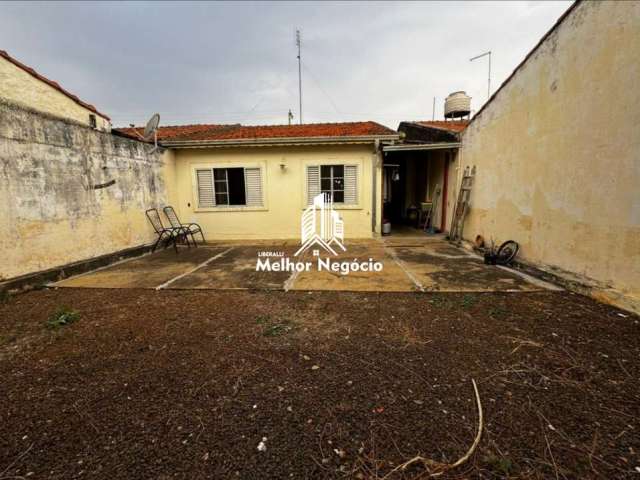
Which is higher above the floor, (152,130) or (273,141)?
(152,130)

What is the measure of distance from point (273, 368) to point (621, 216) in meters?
4.15

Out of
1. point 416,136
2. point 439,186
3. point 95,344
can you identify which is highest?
point 416,136

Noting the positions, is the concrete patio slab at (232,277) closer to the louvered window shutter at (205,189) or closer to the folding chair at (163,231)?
the folding chair at (163,231)

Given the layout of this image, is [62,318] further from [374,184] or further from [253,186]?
[374,184]

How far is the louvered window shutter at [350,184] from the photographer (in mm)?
7727

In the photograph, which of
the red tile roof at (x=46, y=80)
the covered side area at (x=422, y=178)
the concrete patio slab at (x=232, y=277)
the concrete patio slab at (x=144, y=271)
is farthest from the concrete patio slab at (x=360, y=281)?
the red tile roof at (x=46, y=80)

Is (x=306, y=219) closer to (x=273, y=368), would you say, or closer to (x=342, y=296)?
(x=342, y=296)

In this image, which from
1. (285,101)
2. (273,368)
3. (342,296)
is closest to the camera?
(273,368)

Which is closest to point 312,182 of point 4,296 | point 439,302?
point 439,302

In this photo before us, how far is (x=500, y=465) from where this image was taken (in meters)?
1.29

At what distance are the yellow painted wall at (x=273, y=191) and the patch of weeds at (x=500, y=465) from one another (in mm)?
6748

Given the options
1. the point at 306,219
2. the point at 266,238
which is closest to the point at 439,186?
the point at 306,219

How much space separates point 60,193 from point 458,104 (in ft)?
42.1

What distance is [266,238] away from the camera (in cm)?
813
